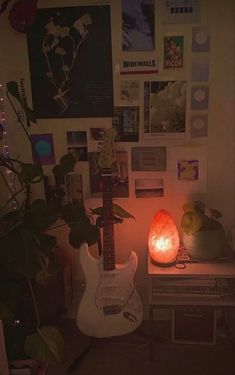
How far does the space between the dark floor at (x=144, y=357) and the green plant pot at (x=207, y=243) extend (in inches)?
21.2

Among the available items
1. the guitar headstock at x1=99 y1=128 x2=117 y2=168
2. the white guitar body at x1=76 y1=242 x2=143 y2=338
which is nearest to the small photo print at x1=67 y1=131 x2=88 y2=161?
the guitar headstock at x1=99 y1=128 x2=117 y2=168

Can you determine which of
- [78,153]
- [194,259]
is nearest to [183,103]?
[78,153]

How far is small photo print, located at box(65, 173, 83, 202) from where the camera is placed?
185cm

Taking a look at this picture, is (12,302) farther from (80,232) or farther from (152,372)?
(152,372)

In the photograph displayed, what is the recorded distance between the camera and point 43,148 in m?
1.81

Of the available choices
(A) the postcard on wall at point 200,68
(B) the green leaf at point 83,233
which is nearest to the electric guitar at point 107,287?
(B) the green leaf at point 83,233

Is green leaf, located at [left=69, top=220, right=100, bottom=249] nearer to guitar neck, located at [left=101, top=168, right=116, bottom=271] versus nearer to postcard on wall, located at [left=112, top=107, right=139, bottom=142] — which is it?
guitar neck, located at [left=101, top=168, right=116, bottom=271]

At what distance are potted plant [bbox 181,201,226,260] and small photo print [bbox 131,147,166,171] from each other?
29 centimetres

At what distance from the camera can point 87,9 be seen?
1.62 m

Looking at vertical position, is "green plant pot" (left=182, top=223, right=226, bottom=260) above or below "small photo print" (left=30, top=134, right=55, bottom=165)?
below

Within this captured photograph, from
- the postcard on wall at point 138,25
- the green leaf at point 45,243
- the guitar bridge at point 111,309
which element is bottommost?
the guitar bridge at point 111,309

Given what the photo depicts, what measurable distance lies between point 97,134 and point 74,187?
1.07 ft

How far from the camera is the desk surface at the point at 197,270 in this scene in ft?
5.14

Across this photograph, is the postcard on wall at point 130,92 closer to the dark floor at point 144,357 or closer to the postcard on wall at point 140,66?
the postcard on wall at point 140,66
